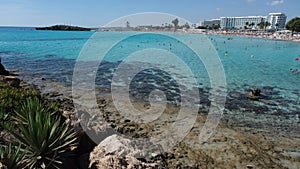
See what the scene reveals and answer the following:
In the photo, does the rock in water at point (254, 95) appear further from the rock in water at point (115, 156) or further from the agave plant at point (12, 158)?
the agave plant at point (12, 158)

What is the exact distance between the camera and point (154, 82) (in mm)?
17344

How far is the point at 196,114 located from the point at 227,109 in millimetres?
2035

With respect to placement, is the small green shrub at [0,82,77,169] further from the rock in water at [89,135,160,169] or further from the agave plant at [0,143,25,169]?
the rock in water at [89,135,160,169]

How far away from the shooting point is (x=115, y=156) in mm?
5023

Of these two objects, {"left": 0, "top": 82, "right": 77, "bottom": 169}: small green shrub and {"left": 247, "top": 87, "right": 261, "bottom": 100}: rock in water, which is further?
{"left": 247, "top": 87, "right": 261, "bottom": 100}: rock in water

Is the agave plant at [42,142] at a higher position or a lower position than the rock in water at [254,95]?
higher

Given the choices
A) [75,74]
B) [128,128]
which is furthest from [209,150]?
[75,74]

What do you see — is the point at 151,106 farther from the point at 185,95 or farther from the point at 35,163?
the point at 35,163

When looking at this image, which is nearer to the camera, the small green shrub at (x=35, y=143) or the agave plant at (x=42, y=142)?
the small green shrub at (x=35, y=143)

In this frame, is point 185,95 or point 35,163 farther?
point 185,95

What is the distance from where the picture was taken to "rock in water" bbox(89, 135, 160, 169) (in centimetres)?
491

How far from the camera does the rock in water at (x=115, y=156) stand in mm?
4906

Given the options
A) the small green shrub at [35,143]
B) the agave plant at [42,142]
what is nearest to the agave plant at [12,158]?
the small green shrub at [35,143]

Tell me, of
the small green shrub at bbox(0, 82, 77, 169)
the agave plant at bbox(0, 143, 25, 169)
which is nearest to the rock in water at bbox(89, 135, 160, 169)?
the small green shrub at bbox(0, 82, 77, 169)
